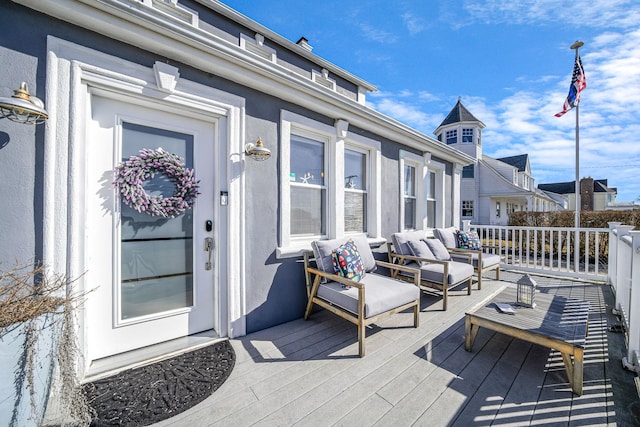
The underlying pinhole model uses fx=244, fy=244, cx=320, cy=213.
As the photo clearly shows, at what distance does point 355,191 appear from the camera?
384 centimetres

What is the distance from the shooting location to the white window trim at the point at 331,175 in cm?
284

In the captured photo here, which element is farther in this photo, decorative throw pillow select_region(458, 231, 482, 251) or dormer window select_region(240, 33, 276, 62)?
dormer window select_region(240, 33, 276, 62)

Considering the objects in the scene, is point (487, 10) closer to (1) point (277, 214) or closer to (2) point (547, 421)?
(1) point (277, 214)

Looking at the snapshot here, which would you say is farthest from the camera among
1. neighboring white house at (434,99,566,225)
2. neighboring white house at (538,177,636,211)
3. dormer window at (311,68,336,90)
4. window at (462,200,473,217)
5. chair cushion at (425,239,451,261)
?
neighboring white house at (538,177,636,211)

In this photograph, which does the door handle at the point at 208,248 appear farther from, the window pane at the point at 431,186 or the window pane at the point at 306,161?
the window pane at the point at 431,186

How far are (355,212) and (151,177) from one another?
269 cm

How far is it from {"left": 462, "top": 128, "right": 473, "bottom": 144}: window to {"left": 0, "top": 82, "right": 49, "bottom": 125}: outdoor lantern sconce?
17.5 metres

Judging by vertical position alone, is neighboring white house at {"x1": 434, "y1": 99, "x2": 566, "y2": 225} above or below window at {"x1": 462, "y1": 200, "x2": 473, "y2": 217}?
above

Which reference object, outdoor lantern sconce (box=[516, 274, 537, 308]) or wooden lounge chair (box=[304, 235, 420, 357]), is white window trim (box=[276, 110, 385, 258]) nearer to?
wooden lounge chair (box=[304, 235, 420, 357])

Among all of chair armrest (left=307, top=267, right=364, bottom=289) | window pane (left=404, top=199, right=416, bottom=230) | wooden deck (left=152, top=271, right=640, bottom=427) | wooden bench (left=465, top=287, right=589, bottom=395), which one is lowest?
wooden deck (left=152, top=271, right=640, bottom=427)

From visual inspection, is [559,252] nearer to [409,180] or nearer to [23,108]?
[409,180]

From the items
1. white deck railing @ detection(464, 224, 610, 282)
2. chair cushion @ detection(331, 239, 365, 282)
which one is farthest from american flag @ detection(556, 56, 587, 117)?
chair cushion @ detection(331, 239, 365, 282)

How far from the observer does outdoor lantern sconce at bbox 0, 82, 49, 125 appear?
1.42m

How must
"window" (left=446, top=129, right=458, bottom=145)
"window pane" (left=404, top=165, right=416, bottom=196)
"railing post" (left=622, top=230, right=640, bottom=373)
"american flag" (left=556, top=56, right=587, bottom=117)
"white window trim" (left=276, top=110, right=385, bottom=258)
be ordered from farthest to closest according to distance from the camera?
"window" (left=446, top=129, right=458, bottom=145) → "american flag" (left=556, top=56, right=587, bottom=117) → "window pane" (left=404, top=165, right=416, bottom=196) → "white window trim" (left=276, top=110, right=385, bottom=258) → "railing post" (left=622, top=230, right=640, bottom=373)
